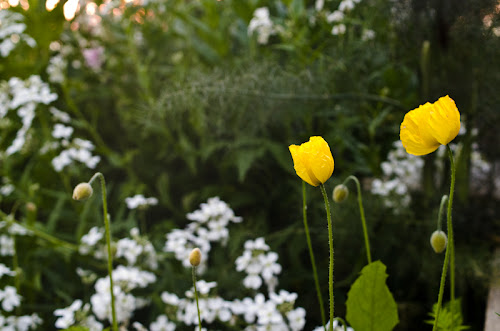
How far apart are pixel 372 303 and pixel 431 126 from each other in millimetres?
268

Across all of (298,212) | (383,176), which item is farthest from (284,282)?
(383,176)

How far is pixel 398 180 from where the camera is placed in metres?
1.07

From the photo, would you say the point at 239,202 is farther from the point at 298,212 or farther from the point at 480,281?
the point at 480,281

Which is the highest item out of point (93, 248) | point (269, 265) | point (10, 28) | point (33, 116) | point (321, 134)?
point (10, 28)

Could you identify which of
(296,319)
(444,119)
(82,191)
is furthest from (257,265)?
(444,119)

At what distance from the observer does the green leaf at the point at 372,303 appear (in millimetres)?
591

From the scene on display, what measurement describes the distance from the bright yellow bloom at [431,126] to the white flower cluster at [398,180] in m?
0.59

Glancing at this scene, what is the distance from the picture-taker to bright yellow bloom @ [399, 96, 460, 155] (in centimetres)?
44

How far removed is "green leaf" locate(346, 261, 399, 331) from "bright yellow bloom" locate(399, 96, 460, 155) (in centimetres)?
19

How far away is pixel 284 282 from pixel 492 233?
1.67 ft

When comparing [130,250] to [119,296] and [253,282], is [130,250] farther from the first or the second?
[253,282]

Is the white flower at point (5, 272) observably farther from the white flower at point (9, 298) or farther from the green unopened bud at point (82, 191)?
the green unopened bud at point (82, 191)

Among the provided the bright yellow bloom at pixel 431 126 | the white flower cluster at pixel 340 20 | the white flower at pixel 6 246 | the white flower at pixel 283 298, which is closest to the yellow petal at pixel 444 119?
the bright yellow bloom at pixel 431 126

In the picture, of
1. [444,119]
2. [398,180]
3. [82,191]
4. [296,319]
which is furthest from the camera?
[398,180]
